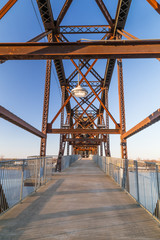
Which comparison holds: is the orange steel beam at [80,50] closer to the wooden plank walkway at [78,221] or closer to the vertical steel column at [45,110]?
the wooden plank walkway at [78,221]

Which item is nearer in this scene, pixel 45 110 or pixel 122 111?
pixel 122 111

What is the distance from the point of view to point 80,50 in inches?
197

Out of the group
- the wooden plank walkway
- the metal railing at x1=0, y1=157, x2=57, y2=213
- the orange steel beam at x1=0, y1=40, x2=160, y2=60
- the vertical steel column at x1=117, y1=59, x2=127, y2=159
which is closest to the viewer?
the wooden plank walkway

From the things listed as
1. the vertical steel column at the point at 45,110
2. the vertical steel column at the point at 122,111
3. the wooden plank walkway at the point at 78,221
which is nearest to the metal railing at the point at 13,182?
the wooden plank walkway at the point at 78,221

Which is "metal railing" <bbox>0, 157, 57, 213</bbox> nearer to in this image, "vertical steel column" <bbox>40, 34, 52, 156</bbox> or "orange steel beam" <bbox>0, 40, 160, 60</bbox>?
"orange steel beam" <bbox>0, 40, 160, 60</bbox>

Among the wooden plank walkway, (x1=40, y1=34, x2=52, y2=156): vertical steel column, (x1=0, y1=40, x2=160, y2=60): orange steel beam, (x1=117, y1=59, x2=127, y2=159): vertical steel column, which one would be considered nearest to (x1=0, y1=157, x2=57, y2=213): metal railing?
the wooden plank walkway

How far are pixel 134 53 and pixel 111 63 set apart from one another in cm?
1616

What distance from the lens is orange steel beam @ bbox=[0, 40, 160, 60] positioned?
16.0 ft

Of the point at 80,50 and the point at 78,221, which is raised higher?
the point at 80,50

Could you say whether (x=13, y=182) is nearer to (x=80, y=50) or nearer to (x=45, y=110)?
(x=80, y=50)

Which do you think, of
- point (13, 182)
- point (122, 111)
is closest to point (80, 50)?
point (13, 182)

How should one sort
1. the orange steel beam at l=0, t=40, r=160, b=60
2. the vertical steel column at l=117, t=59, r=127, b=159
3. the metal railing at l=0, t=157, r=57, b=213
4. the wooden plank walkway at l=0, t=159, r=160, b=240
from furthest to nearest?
the vertical steel column at l=117, t=59, r=127, b=159, the orange steel beam at l=0, t=40, r=160, b=60, the metal railing at l=0, t=157, r=57, b=213, the wooden plank walkway at l=0, t=159, r=160, b=240

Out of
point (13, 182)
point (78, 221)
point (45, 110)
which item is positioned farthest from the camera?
point (45, 110)

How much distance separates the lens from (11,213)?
477cm
